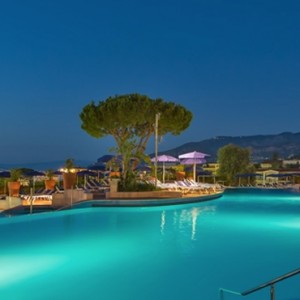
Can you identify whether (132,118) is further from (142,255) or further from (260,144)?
(260,144)

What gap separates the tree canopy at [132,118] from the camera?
20734mm

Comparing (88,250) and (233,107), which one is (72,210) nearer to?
(88,250)

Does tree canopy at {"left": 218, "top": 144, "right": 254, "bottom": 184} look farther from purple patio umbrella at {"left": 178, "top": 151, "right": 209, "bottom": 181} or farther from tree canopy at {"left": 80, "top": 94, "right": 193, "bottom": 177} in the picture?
tree canopy at {"left": 80, "top": 94, "right": 193, "bottom": 177}

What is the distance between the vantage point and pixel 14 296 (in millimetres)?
4629

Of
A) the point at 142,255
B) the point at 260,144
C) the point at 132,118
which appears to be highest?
the point at 260,144

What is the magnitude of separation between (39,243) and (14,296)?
2939 mm

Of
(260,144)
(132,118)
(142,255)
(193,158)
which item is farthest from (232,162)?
(260,144)

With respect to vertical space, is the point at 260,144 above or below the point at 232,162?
above

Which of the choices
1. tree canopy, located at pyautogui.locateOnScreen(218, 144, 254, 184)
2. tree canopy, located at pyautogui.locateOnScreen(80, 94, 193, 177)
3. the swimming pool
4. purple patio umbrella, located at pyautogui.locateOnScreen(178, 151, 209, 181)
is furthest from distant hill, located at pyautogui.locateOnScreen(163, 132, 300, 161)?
the swimming pool

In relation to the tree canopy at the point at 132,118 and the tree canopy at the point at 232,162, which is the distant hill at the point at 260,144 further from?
the tree canopy at the point at 132,118

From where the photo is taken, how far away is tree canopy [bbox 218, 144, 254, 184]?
30734 millimetres

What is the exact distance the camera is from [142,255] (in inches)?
263

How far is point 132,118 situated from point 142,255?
47.7 feet

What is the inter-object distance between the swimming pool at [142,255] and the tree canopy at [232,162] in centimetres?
1961
